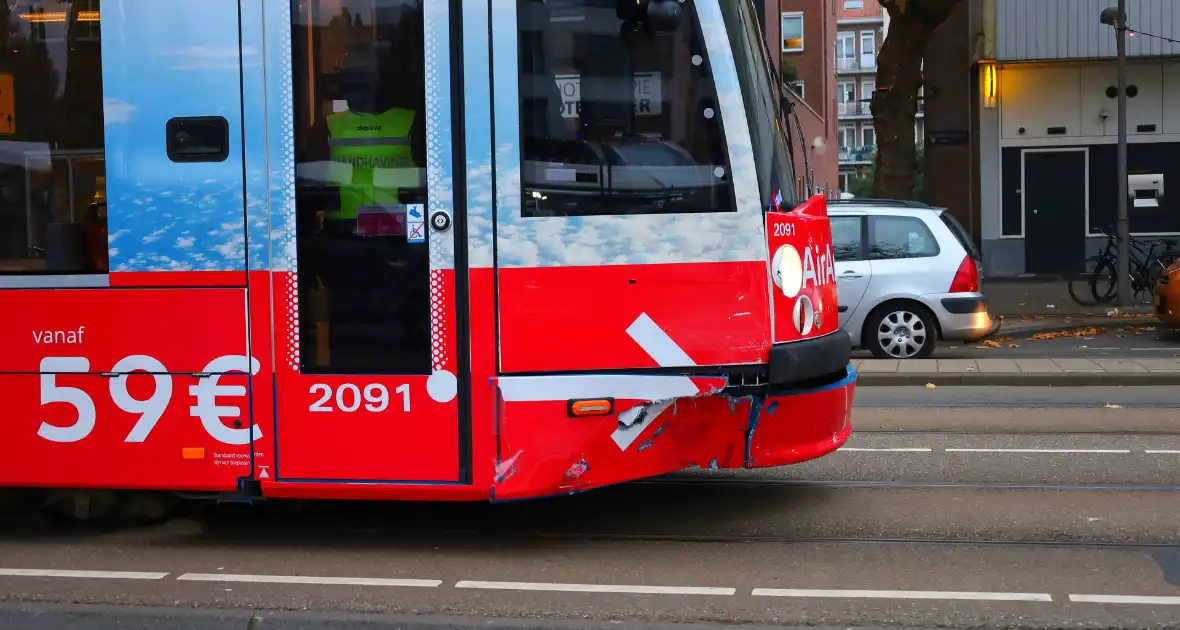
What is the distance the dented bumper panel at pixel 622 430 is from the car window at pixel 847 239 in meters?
7.28

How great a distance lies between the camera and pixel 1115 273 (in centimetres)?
1927

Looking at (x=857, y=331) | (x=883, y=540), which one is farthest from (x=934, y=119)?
(x=883, y=540)

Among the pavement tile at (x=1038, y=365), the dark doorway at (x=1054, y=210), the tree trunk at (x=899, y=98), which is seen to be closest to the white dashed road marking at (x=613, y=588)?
the pavement tile at (x=1038, y=365)

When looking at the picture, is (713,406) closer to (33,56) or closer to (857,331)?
(33,56)

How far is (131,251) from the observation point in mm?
5254

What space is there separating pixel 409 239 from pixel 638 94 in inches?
42.9

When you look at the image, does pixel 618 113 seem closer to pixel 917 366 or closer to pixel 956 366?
pixel 917 366

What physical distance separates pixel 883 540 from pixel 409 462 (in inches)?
83.7

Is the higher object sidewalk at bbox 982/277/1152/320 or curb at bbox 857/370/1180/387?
sidewalk at bbox 982/277/1152/320

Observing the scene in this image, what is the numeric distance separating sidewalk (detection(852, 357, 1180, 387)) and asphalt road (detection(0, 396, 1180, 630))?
3504 mm

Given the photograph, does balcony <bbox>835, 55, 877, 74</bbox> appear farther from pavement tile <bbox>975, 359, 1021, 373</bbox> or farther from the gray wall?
pavement tile <bbox>975, 359, 1021, 373</bbox>

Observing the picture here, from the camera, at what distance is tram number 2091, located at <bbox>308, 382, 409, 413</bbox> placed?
5199 mm

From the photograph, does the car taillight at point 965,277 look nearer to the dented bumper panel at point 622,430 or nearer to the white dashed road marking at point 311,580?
the dented bumper panel at point 622,430

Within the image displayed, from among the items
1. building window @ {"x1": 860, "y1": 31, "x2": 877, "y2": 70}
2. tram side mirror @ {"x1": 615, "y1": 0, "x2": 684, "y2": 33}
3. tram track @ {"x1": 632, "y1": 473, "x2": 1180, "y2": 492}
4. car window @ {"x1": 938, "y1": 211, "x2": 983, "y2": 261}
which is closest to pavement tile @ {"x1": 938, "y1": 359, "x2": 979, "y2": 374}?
car window @ {"x1": 938, "y1": 211, "x2": 983, "y2": 261}
